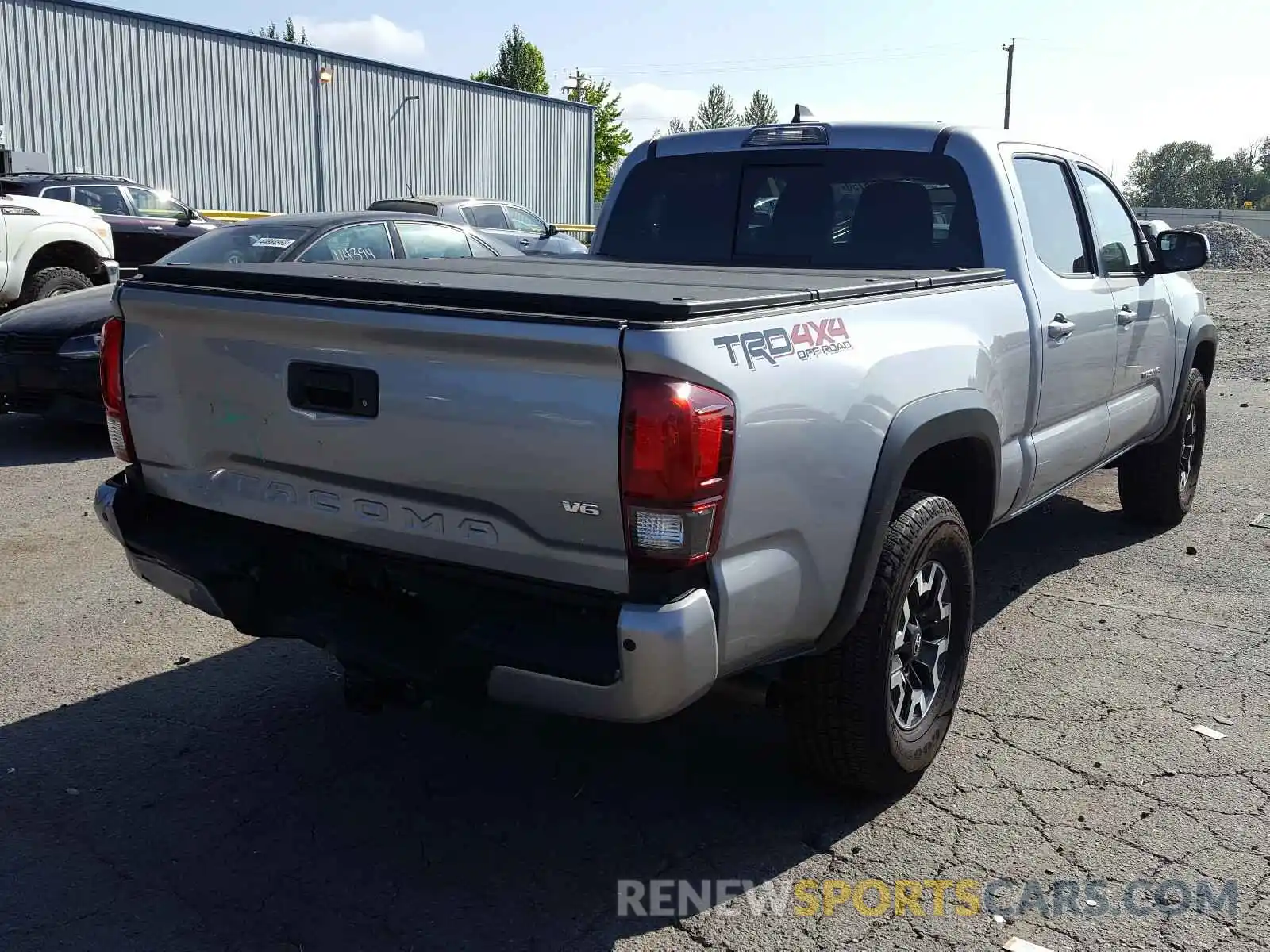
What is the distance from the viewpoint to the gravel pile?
4291cm

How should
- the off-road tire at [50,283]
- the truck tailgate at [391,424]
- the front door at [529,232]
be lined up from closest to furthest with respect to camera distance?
the truck tailgate at [391,424]
the off-road tire at [50,283]
the front door at [529,232]

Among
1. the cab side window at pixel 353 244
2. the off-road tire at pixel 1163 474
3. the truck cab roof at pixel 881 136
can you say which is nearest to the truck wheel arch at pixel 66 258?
the cab side window at pixel 353 244

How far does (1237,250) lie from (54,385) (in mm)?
45454

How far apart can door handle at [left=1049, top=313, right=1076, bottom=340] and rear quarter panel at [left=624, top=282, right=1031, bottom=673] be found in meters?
1.07

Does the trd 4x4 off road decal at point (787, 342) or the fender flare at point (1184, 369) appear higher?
the trd 4x4 off road decal at point (787, 342)

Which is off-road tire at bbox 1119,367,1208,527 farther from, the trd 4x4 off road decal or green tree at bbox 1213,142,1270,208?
green tree at bbox 1213,142,1270,208

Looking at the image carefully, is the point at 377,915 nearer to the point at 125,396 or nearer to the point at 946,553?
the point at 125,396

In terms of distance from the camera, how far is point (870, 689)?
3279mm

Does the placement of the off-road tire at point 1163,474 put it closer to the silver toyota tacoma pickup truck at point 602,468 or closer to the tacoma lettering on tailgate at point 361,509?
the silver toyota tacoma pickup truck at point 602,468

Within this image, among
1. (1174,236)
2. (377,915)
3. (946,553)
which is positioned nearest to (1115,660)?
(946,553)

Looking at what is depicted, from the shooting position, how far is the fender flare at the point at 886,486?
3.14 m

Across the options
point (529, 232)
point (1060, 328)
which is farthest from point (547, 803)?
point (529, 232)

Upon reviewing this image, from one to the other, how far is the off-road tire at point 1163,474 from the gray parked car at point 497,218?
815cm

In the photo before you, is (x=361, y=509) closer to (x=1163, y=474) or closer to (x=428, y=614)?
(x=428, y=614)
